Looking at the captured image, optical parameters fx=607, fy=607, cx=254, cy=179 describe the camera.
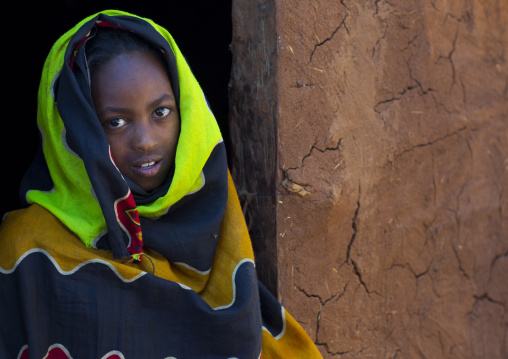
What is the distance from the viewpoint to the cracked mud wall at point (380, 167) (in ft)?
6.29

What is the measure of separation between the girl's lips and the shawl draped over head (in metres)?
0.04

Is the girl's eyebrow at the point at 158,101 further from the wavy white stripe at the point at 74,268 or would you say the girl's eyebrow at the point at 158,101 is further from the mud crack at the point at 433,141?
the mud crack at the point at 433,141

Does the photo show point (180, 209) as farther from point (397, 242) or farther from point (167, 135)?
point (397, 242)

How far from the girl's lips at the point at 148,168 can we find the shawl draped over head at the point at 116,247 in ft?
0.14

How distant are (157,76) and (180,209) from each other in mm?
363

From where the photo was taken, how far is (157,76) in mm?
1606

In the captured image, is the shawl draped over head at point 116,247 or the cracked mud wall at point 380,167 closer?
the shawl draped over head at point 116,247

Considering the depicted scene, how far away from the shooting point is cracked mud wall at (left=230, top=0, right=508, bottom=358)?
6.29 ft

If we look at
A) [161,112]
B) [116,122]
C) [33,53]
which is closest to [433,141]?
[161,112]

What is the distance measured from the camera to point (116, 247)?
148 cm

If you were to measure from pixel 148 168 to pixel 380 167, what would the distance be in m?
0.93

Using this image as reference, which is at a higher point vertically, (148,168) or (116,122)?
(116,122)

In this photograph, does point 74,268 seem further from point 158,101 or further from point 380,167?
point 380,167

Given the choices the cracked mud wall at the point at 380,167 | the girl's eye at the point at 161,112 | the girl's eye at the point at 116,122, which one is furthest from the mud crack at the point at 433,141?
the girl's eye at the point at 116,122
